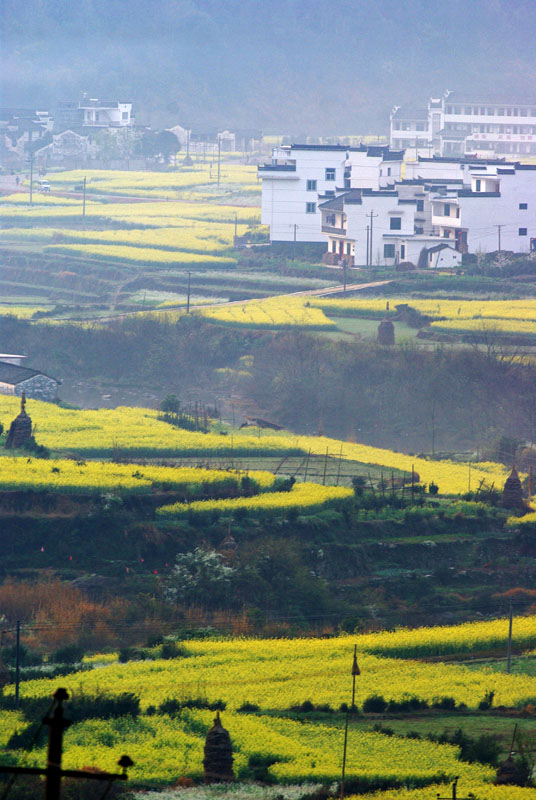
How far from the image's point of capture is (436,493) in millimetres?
40250

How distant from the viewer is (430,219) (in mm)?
80375

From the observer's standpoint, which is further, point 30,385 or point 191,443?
point 30,385

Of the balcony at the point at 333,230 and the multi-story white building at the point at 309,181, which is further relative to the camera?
the multi-story white building at the point at 309,181

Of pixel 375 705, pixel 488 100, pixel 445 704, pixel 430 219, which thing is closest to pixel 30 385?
pixel 375 705

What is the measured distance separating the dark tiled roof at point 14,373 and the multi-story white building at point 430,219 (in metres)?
26.9

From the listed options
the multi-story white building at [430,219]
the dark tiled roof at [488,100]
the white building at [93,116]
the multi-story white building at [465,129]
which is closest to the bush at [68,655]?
the multi-story white building at [430,219]

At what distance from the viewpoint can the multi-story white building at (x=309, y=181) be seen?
82.8m

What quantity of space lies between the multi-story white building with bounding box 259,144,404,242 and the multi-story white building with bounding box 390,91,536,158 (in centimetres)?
4886

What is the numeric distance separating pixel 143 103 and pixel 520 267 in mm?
98935

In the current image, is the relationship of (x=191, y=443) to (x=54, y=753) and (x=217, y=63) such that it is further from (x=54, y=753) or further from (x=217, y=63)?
(x=217, y=63)

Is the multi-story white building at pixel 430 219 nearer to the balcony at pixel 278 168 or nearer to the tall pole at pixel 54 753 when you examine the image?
the balcony at pixel 278 168

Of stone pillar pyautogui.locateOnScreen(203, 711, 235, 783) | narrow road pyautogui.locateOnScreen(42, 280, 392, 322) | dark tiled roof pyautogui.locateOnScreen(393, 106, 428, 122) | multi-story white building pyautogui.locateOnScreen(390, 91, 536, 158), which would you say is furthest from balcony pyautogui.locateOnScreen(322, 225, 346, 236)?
A: dark tiled roof pyautogui.locateOnScreen(393, 106, 428, 122)

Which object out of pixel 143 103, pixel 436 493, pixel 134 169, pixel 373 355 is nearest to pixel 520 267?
pixel 373 355

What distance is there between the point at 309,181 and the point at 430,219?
771 centimetres
